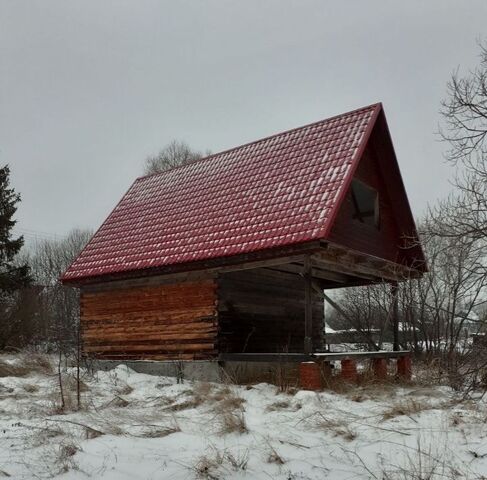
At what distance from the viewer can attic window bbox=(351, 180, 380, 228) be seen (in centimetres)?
1274

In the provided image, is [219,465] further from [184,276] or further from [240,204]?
[240,204]

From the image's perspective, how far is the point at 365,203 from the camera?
47.5 ft

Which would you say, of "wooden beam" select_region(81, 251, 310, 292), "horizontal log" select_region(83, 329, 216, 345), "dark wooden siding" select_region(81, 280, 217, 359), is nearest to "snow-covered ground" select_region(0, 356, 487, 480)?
"wooden beam" select_region(81, 251, 310, 292)

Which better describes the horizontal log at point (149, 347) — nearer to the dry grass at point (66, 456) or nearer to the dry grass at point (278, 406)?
the dry grass at point (278, 406)

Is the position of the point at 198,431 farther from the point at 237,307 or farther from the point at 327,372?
the point at 237,307

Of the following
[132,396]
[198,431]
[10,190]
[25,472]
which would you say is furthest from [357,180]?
[10,190]

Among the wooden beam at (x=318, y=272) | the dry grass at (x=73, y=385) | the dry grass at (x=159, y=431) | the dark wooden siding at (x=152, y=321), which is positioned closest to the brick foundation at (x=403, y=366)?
the wooden beam at (x=318, y=272)

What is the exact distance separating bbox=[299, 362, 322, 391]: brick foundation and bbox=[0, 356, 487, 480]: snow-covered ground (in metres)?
1.03

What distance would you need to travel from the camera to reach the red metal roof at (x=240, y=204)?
10.9m

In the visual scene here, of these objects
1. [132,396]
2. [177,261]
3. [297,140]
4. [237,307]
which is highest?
[297,140]

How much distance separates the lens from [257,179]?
1309 cm

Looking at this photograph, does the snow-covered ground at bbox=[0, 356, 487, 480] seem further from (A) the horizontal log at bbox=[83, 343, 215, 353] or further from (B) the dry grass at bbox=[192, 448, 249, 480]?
(A) the horizontal log at bbox=[83, 343, 215, 353]

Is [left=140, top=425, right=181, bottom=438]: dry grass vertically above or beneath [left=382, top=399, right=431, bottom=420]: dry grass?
beneath

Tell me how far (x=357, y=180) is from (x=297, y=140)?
198cm
